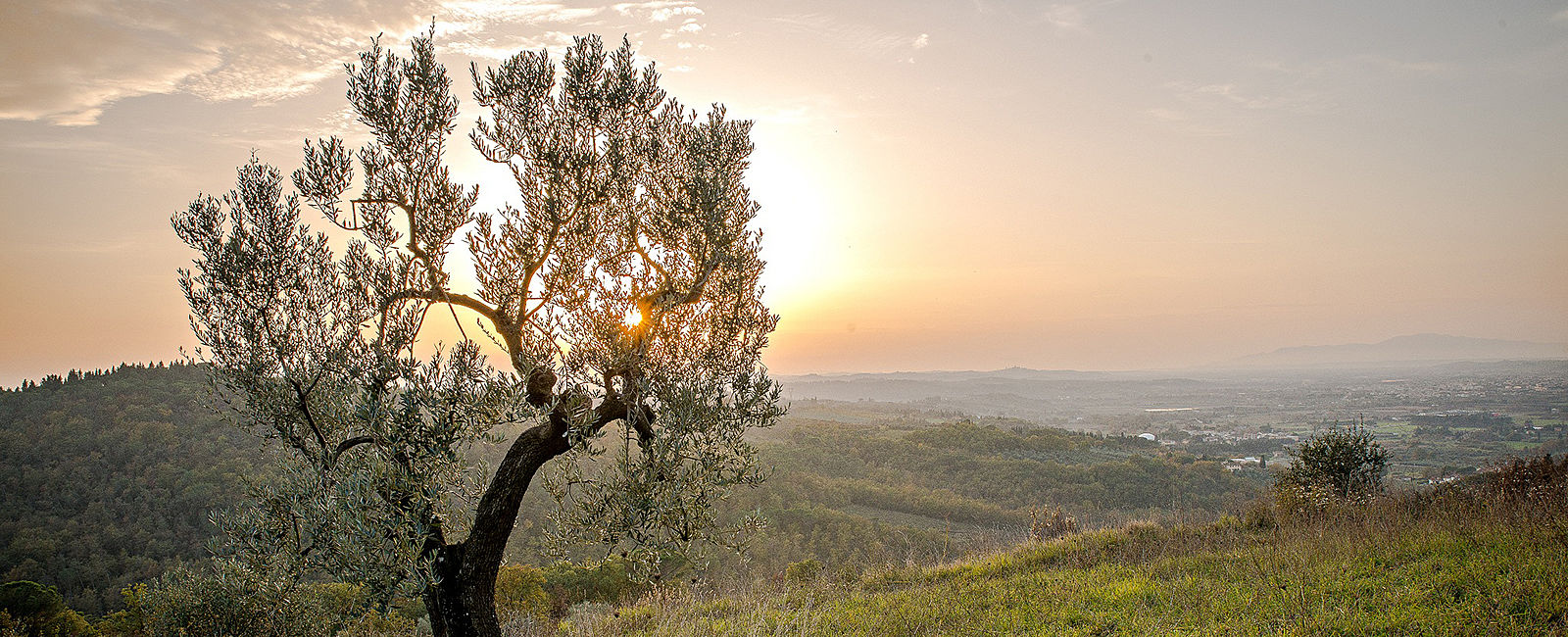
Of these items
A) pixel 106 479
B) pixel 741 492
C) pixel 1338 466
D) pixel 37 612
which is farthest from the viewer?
pixel 106 479

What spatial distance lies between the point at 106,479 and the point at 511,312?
68.8 m

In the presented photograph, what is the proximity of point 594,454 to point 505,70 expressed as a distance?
4.84 metres

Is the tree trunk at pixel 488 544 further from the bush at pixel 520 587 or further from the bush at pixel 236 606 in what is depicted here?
the bush at pixel 520 587

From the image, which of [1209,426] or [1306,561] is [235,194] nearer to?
[1306,561]

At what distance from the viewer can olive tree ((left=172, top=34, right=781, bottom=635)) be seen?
7.17 metres

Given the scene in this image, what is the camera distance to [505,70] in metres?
7.64

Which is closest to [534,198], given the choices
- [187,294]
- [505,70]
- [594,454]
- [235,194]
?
[505,70]

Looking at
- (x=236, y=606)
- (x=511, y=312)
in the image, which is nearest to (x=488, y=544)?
(x=511, y=312)

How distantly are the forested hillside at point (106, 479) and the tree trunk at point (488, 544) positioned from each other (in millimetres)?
40244

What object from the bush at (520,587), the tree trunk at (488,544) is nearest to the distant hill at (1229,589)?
the tree trunk at (488,544)

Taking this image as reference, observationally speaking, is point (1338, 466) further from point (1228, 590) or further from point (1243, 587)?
point (1228, 590)

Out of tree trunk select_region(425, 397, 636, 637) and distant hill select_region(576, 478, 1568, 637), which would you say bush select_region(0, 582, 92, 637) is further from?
tree trunk select_region(425, 397, 636, 637)

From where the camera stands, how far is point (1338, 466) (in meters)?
18.0

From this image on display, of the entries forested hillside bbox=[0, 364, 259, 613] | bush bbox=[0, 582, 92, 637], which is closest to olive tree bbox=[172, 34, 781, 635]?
bush bbox=[0, 582, 92, 637]
